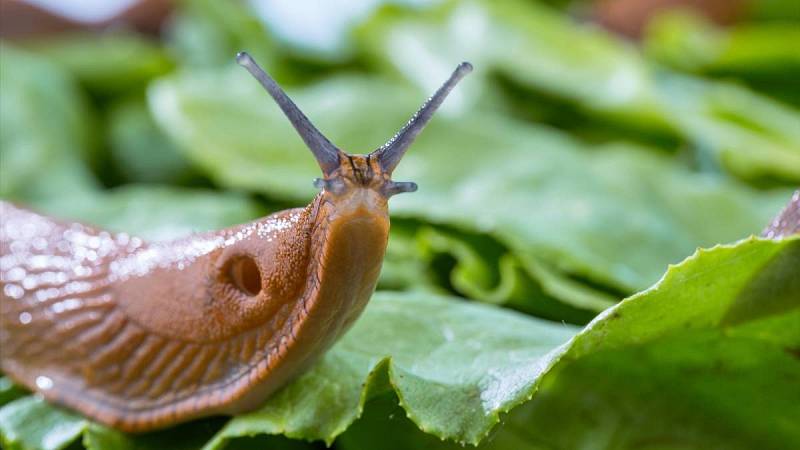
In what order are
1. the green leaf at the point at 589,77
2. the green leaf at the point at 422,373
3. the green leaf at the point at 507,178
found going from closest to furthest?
1. the green leaf at the point at 422,373
2. the green leaf at the point at 507,178
3. the green leaf at the point at 589,77

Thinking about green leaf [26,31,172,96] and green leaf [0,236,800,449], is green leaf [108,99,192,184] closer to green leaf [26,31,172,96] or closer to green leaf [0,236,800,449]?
green leaf [26,31,172,96]

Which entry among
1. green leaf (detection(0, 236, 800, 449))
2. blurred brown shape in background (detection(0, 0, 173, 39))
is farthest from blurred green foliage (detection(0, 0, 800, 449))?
blurred brown shape in background (detection(0, 0, 173, 39))

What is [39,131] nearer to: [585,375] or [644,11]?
[585,375]

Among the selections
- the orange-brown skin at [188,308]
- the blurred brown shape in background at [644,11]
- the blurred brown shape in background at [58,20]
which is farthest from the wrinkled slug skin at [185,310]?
the blurred brown shape in background at [644,11]

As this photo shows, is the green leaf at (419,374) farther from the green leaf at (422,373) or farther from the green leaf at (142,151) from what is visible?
the green leaf at (142,151)

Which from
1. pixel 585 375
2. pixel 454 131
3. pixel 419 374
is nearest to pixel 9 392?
pixel 419 374
